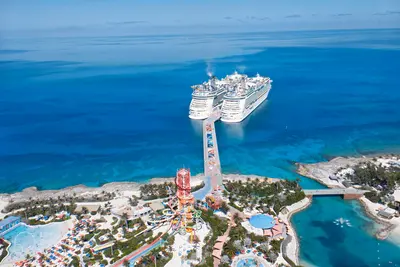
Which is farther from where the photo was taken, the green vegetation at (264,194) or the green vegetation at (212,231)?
the green vegetation at (264,194)

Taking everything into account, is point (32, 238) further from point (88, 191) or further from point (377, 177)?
point (377, 177)

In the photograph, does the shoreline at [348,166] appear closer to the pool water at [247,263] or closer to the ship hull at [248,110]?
the pool water at [247,263]

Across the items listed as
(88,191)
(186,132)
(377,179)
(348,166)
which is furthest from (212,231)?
(186,132)

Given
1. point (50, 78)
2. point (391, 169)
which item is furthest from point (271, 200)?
point (50, 78)

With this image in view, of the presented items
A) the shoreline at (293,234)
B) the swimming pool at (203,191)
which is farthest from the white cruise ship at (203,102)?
the shoreline at (293,234)

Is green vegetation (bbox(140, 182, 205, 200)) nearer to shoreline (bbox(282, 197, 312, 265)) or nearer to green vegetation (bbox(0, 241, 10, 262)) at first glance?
shoreline (bbox(282, 197, 312, 265))

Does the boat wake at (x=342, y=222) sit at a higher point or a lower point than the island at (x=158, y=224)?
lower
